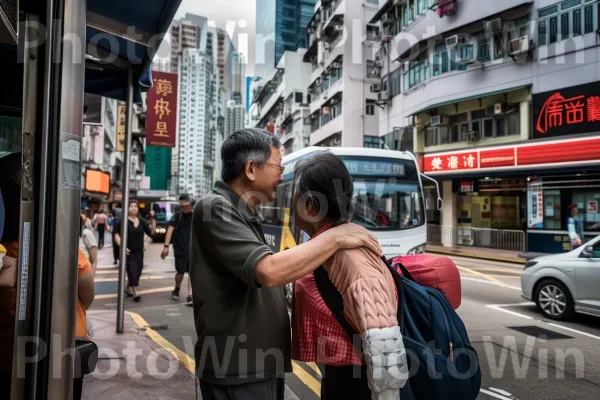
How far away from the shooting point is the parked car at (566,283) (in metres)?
6.60

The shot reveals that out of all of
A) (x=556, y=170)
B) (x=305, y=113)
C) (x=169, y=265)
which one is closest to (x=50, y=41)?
(x=169, y=265)

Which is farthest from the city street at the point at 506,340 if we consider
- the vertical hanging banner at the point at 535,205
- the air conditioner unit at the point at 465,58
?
the air conditioner unit at the point at 465,58

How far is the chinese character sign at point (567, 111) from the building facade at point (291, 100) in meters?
28.2

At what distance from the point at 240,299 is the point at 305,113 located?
4433cm

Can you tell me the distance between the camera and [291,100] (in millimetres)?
49219

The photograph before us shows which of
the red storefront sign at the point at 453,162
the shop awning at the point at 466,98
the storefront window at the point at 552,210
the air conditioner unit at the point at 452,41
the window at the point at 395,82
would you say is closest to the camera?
the storefront window at the point at 552,210

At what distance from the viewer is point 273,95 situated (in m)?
58.5

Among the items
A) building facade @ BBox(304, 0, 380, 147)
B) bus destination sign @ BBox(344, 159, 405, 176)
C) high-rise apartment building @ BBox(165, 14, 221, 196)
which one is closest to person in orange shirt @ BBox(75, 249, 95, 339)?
bus destination sign @ BBox(344, 159, 405, 176)

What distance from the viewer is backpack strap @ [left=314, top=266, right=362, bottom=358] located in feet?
5.47

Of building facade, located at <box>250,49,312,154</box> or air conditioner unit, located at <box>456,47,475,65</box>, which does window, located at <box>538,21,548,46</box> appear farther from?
building facade, located at <box>250,49,312,154</box>

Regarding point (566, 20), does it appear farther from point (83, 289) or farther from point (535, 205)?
point (83, 289)

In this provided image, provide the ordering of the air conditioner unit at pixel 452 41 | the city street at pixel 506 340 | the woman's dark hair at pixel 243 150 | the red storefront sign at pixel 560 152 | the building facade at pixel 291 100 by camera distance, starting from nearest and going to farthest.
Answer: the woman's dark hair at pixel 243 150 → the city street at pixel 506 340 → the red storefront sign at pixel 560 152 → the air conditioner unit at pixel 452 41 → the building facade at pixel 291 100

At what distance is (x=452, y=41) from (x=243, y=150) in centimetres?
2075

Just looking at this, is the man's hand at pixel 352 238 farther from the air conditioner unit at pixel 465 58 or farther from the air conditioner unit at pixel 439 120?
the air conditioner unit at pixel 439 120
